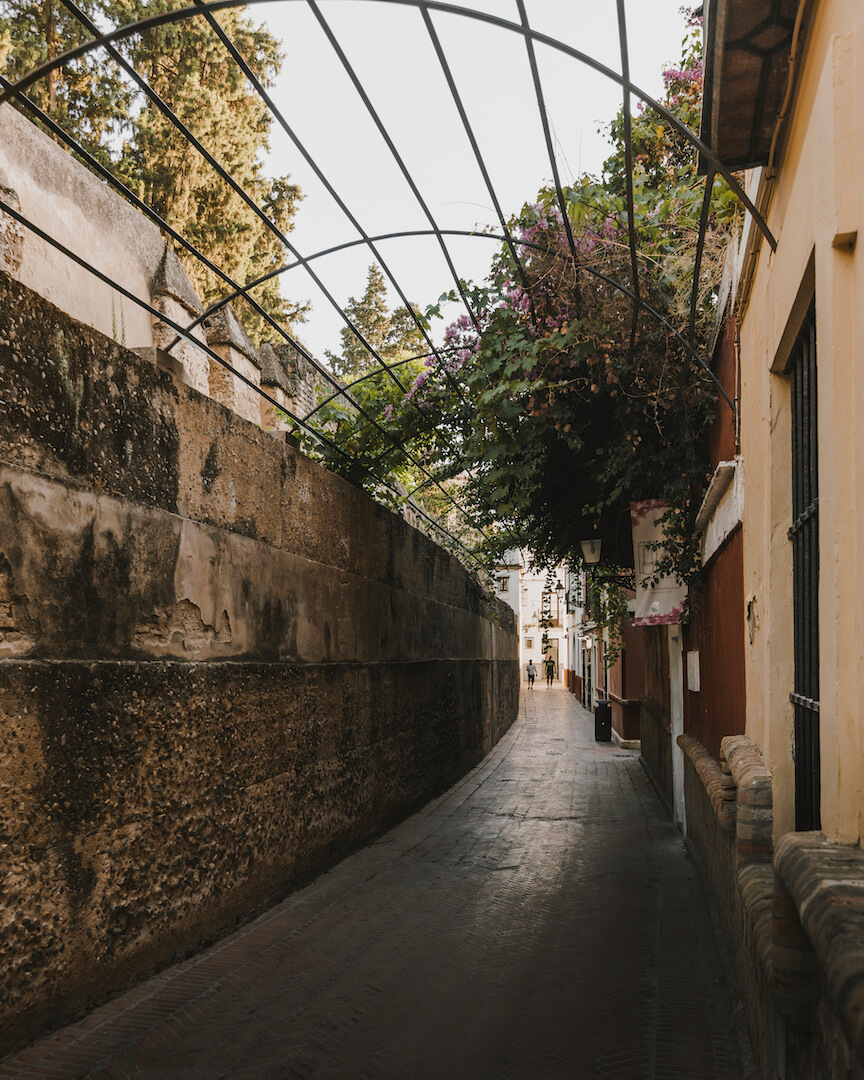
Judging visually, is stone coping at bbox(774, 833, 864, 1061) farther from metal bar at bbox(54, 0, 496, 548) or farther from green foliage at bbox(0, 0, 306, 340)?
green foliage at bbox(0, 0, 306, 340)

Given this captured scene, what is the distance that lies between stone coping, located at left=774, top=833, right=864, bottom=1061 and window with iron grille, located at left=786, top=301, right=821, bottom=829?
2.90ft

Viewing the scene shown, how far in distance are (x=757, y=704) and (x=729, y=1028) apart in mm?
1454

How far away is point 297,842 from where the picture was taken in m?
6.23

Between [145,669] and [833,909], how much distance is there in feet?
11.0

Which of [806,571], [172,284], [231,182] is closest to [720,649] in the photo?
[806,571]

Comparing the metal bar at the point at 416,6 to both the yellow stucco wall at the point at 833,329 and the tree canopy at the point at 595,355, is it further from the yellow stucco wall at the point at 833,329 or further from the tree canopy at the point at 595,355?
the tree canopy at the point at 595,355

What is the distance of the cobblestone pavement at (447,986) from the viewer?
3.64m

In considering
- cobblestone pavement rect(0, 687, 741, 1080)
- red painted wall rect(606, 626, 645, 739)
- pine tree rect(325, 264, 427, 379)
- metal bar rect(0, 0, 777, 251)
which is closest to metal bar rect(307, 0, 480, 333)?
metal bar rect(0, 0, 777, 251)

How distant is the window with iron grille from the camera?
3.30 meters

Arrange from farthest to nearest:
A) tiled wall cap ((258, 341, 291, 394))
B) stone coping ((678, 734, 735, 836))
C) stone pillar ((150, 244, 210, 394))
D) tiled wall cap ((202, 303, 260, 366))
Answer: tiled wall cap ((258, 341, 291, 394)), tiled wall cap ((202, 303, 260, 366)), stone pillar ((150, 244, 210, 394)), stone coping ((678, 734, 735, 836))

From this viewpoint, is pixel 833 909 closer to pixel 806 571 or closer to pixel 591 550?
pixel 806 571

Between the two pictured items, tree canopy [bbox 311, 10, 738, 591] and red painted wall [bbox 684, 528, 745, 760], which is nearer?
red painted wall [bbox 684, 528, 745, 760]

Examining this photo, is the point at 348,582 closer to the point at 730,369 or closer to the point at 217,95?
the point at 730,369

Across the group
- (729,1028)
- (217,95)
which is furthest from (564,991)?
(217,95)
